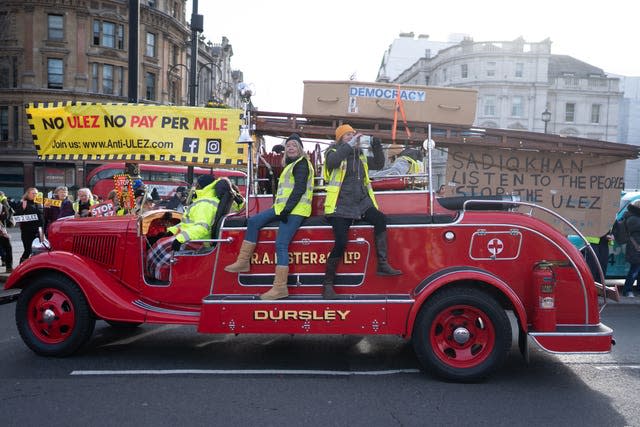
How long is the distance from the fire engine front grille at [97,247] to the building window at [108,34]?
3922 cm

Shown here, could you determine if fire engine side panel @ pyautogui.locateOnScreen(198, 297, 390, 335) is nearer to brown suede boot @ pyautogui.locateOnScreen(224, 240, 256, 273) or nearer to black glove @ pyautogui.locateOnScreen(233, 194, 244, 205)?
brown suede boot @ pyautogui.locateOnScreen(224, 240, 256, 273)

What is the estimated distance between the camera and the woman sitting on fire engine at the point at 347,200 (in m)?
5.05

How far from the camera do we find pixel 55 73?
39.4 m

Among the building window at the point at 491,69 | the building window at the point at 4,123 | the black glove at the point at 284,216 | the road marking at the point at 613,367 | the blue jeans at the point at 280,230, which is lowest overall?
the road marking at the point at 613,367

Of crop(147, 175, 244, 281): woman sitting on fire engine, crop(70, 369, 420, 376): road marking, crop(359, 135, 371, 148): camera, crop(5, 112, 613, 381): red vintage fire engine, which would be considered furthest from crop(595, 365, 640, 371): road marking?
crop(147, 175, 244, 281): woman sitting on fire engine

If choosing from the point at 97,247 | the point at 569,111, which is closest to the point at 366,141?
the point at 97,247

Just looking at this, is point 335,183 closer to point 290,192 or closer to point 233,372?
point 290,192

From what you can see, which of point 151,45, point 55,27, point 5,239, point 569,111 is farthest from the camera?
point 569,111

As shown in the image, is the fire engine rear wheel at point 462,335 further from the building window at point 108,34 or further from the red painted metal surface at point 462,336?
the building window at point 108,34

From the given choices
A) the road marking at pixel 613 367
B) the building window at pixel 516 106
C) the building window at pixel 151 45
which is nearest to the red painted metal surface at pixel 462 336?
the road marking at pixel 613 367

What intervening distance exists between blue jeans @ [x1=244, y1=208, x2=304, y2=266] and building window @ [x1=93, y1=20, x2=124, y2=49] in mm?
40427

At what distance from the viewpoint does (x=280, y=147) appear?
603 cm

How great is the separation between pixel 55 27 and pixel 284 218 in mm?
40928

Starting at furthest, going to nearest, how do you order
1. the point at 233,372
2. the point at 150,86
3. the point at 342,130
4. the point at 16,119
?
1. the point at 150,86
2. the point at 16,119
3. the point at 342,130
4. the point at 233,372
